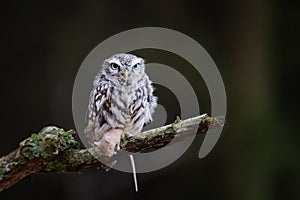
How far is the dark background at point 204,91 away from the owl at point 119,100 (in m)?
0.57

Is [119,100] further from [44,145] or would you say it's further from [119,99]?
[44,145]

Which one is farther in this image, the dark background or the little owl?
the dark background

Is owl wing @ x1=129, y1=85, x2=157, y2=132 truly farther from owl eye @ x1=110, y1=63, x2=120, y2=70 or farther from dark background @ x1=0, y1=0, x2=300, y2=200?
dark background @ x1=0, y1=0, x2=300, y2=200

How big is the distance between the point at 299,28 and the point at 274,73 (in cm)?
13

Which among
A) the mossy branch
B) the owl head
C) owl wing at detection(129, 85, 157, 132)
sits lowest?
the mossy branch

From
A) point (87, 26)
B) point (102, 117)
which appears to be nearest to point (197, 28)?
point (87, 26)

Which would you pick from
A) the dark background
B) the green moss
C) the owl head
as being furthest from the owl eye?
the dark background

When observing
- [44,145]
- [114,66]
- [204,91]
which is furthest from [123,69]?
[204,91]

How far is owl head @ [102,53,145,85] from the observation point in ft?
2.32

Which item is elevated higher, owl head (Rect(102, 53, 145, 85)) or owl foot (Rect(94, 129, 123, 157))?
owl head (Rect(102, 53, 145, 85))

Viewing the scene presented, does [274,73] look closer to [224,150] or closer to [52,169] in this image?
[224,150]

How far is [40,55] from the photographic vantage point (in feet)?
4.35

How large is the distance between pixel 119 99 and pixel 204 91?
1.95 feet

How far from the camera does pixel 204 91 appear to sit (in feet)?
4.30
